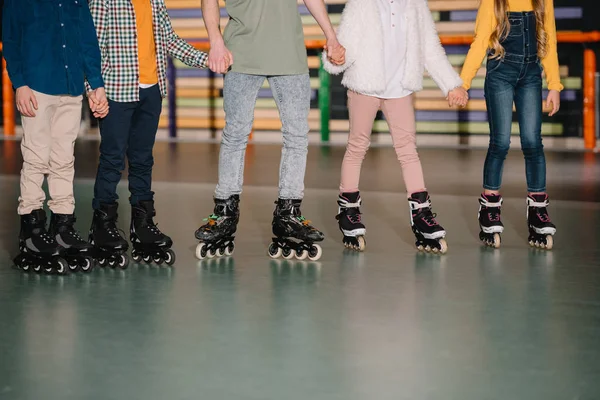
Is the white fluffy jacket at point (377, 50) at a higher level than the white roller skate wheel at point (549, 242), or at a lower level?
higher

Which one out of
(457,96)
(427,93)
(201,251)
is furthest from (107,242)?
(427,93)

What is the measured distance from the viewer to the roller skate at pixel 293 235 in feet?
17.4

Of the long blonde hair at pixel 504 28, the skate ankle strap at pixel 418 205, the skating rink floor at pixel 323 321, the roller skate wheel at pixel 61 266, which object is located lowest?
the skating rink floor at pixel 323 321

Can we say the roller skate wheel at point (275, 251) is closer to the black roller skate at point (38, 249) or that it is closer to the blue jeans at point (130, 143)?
the blue jeans at point (130, 143)

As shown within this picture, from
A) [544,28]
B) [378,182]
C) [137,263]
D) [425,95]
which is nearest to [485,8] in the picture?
[544,28]

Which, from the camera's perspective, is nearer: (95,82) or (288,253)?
(95,82)

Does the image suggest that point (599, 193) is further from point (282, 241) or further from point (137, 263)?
point (137, 263)

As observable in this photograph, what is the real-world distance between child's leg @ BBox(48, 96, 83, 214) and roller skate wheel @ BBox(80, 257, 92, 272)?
239mm

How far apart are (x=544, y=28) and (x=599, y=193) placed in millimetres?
2578

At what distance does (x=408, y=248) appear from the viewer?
5633 millimetres

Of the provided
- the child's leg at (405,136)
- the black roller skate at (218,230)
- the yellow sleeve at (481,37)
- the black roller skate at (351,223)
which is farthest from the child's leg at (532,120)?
the black roller skate at (218,230)

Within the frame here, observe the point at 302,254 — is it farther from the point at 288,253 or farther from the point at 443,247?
the point at 443,247

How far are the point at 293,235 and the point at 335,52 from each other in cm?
86

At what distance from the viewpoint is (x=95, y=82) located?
4910 millimetres
